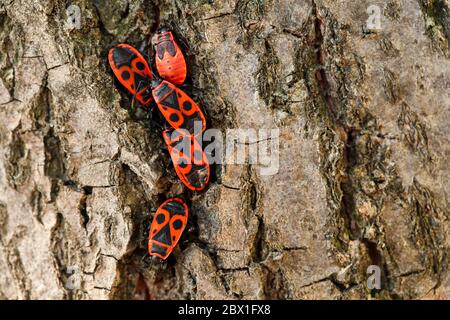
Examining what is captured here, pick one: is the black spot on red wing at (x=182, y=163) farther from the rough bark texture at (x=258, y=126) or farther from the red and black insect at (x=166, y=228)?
the red and black insect at (x=166, y=228)

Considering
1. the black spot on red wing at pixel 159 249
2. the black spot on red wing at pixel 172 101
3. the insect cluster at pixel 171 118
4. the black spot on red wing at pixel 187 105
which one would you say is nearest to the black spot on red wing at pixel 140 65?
the insect cluster at pixel 171 118

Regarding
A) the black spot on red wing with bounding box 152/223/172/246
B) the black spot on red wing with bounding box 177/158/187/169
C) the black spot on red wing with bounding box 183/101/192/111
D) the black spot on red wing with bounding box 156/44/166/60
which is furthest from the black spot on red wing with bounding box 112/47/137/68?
the black spot on red wing with bounding box 152/223/172/246

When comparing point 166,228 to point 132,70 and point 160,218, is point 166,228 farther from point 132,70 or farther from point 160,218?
point 132,70

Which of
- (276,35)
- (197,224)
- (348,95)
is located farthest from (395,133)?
(197,224)

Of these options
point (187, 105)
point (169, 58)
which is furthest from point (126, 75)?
point (187, 105)

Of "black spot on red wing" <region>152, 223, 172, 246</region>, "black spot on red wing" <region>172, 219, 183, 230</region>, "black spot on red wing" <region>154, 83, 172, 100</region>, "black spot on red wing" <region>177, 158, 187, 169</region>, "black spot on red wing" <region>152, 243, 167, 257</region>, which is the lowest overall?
"black spot on red wing" <region>152, 243, 167, 257</region>

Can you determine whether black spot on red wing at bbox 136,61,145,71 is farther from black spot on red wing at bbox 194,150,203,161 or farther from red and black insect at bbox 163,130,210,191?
black spot on red wing at bbox 194,150,203,161
